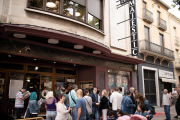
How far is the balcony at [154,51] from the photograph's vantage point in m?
16.4

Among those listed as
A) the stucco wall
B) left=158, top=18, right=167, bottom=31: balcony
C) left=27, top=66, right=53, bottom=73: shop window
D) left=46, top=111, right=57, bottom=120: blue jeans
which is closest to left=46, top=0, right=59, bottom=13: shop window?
left=27, top=66, right=53, bottom=73: shop window

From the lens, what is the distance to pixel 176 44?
920 inches

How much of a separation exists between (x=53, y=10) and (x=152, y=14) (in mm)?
14504

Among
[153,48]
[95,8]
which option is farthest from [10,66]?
[153,48]

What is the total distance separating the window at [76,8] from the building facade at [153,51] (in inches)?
291

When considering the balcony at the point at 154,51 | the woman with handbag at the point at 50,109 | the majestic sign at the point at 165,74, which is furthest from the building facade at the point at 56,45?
the majestic sign at the point at 165,74

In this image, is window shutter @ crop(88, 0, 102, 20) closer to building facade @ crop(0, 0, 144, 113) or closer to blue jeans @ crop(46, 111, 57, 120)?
building facade @ crop(0, 0, 144, 113)

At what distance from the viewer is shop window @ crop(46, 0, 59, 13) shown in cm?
833

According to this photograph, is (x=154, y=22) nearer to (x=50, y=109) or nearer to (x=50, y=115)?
(x=50, y=109)

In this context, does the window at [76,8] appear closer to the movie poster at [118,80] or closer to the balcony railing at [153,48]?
the movie poster at [118,80]

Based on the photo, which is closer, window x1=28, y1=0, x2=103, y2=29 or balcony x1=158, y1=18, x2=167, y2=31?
window x1=28, y1=0, x2=103, y2=29

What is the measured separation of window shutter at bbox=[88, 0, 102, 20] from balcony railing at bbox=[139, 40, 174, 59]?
7130 mm

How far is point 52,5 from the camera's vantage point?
844 centimetres

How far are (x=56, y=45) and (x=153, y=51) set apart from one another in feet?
41.2
